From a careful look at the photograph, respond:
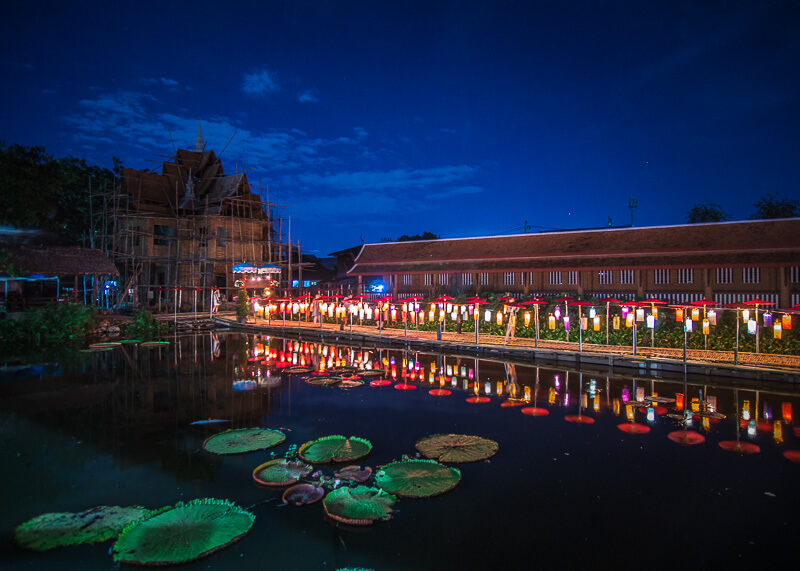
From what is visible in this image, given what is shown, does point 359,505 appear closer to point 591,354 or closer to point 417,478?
point 417,478

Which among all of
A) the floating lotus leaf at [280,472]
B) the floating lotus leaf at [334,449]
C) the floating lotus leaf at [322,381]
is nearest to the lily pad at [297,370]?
the floating lotus leaf at [322,381]

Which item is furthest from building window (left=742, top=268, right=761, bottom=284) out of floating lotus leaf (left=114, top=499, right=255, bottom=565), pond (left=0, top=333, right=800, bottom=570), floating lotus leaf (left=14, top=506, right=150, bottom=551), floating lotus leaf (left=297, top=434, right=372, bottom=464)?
floating lotus leaf (left=14, top=506, right=150, bottom=551)

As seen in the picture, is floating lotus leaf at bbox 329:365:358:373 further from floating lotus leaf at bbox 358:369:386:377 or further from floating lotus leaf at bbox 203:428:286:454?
floating lotus leaf at bbox 203:428:286:454

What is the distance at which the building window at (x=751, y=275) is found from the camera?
21609 mm

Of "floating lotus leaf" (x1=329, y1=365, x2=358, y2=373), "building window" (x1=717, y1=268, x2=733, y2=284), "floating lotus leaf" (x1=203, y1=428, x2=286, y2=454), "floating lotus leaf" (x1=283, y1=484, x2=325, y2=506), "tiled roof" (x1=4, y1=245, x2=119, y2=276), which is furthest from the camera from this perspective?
"tiled roof" (x1=4, y1=245, x2=119, y2=276)

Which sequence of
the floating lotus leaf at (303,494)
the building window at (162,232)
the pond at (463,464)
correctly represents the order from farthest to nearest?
the building window at (162,232)
the floating lotus leaf at (303,494)
the pond at (463,464)

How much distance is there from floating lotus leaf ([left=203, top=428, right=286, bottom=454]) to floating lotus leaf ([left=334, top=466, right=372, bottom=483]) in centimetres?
211

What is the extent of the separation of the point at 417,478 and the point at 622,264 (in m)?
21.4

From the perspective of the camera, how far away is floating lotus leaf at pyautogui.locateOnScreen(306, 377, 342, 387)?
1467 centimetres

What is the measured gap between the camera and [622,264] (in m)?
24.7

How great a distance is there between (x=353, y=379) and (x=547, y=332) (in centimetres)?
1183

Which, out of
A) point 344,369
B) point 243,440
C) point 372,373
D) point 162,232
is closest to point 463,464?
point 243,440

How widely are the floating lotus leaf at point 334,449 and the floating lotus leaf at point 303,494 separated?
3.34 ft

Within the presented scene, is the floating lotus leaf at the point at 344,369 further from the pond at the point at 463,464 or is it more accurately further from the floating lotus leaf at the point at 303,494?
the floating lotus leaf at the point at 303,494
